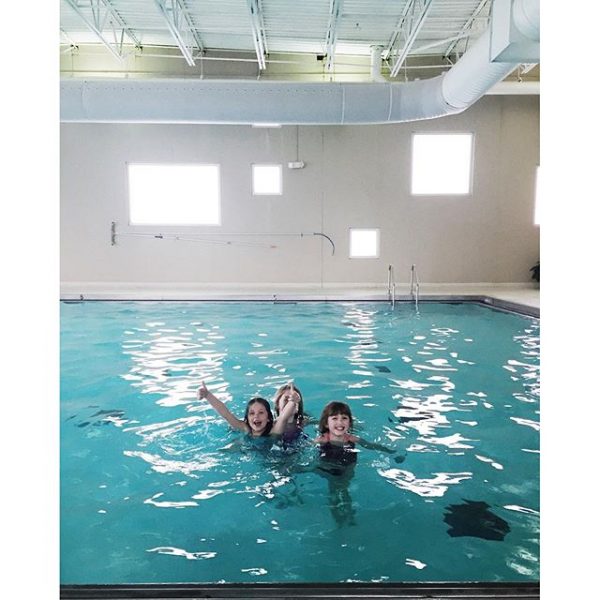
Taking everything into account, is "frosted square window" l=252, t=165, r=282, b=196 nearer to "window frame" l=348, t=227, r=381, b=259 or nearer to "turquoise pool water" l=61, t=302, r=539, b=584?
"window frame" l=348, t=227, r=381, b=259

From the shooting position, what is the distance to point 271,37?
938 cm

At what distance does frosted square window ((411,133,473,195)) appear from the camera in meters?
11.1

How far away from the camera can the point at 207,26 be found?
8836 mm

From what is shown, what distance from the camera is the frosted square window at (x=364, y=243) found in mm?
11156

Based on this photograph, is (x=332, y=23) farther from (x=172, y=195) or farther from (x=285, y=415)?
(x=285, y=415)

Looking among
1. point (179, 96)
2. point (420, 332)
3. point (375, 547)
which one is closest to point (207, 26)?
point (179, 96)

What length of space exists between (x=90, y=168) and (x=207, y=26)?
3901 millimetres

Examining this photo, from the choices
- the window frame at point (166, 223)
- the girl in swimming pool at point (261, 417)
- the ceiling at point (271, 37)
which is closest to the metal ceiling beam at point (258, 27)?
the ceiling at point (271, 37)

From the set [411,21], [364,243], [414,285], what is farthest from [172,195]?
[411,21]

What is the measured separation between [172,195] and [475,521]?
977cm

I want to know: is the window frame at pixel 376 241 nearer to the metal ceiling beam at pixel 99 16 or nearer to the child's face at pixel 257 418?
the metal ceiling beam at pixel 99 16

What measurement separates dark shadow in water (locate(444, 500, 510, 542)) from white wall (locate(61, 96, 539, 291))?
8.57 m

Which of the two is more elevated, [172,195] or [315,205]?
[172,195]
